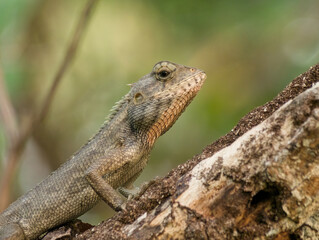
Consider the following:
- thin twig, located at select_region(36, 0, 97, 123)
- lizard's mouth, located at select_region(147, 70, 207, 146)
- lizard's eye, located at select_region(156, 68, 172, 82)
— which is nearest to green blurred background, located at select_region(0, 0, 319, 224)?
thin twig, located at select_region(36, 0, 97, 123)

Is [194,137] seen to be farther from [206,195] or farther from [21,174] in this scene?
[206,195]

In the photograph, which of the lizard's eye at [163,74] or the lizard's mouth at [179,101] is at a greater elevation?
the lizard's eye at [163,74]

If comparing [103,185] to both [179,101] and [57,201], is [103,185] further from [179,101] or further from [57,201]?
[179,101]

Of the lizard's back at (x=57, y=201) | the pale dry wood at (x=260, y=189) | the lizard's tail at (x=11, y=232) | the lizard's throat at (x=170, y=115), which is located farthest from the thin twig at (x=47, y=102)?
the pale dry wood at (x=260, y=189)

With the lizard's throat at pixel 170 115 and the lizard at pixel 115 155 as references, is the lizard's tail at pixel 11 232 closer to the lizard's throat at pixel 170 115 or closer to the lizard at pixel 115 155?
the lizard at pixel 115 155

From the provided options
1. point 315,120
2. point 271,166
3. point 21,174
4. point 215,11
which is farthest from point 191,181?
point 21,174

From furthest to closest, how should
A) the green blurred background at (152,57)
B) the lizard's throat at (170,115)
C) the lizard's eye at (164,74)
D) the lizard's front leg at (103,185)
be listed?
the green blurred background at (152,57), the lizard's eye at (164,74), the lizard's throat at (170,115), the lizard's front leg at (103,185)
